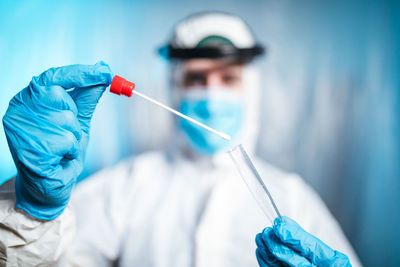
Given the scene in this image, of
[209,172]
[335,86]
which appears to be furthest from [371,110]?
[209,172]

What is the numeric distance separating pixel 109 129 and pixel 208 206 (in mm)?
614

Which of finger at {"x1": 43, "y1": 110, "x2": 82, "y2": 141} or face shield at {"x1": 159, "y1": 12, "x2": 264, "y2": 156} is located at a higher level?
face shield at {"x1": 159, "y1": 12, "x2": 264, "y2": 156}

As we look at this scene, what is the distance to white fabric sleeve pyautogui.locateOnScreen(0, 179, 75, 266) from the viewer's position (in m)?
0.65

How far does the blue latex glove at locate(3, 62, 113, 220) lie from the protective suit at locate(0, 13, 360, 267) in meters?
0.14

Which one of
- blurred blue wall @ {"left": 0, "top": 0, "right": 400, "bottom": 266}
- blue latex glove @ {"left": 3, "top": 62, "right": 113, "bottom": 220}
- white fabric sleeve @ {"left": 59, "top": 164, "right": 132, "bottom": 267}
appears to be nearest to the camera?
blue latex glove @ {"left": 3, "top": 62, "right": 113, "bottom": 220}

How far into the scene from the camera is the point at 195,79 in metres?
1.21

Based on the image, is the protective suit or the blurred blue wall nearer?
the protective suit

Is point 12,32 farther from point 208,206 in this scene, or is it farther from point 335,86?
point 335,86

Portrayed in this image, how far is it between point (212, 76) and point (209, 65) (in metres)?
0.05

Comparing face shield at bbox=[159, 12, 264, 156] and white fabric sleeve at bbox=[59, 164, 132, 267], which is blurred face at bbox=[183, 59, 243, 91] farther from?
white fabric sleeve at bbox=[59, 164, 132, 267]

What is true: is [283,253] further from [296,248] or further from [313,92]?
[313,92]

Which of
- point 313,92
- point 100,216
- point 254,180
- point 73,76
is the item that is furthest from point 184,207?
point 313,92

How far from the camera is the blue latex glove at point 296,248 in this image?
25.2 inches

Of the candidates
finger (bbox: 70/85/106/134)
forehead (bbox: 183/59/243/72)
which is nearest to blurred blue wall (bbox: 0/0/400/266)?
forehead (bbox: 183/59/243/72)
